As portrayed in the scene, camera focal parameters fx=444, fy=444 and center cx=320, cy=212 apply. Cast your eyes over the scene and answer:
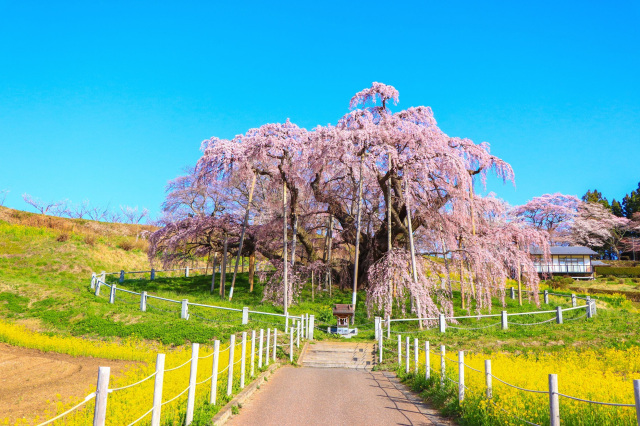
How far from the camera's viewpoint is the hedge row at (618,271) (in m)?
49.2

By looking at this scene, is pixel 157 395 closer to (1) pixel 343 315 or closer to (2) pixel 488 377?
(2) pixel 488 377

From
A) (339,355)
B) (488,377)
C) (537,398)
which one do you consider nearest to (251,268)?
(339,355)

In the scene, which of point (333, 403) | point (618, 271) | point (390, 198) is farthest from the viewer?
point (618, 271)

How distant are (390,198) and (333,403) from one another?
586 inches

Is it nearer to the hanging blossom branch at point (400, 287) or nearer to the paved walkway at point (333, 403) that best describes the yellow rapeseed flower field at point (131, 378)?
the paved walkway at point (333, 403)

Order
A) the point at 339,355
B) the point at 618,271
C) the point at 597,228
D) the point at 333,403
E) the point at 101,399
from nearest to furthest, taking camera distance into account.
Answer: the point at 101,399 < the point at 333,403 < the point at 339,355 < the point at 618,271 < the point at 597,228

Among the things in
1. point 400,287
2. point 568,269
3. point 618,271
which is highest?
point 568,269

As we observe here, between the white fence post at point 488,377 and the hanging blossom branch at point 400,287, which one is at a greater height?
the hanging blossom branch at point 400,287

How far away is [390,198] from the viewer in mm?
23172

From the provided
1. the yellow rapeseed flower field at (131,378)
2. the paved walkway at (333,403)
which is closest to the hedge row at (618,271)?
the paved walkway at (333,403)

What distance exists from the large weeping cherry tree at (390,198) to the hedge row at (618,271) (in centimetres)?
3022

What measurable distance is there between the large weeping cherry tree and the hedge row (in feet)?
99.1

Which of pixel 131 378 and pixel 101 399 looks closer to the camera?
pixel 101 399

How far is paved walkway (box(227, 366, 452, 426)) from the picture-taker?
8070mm
